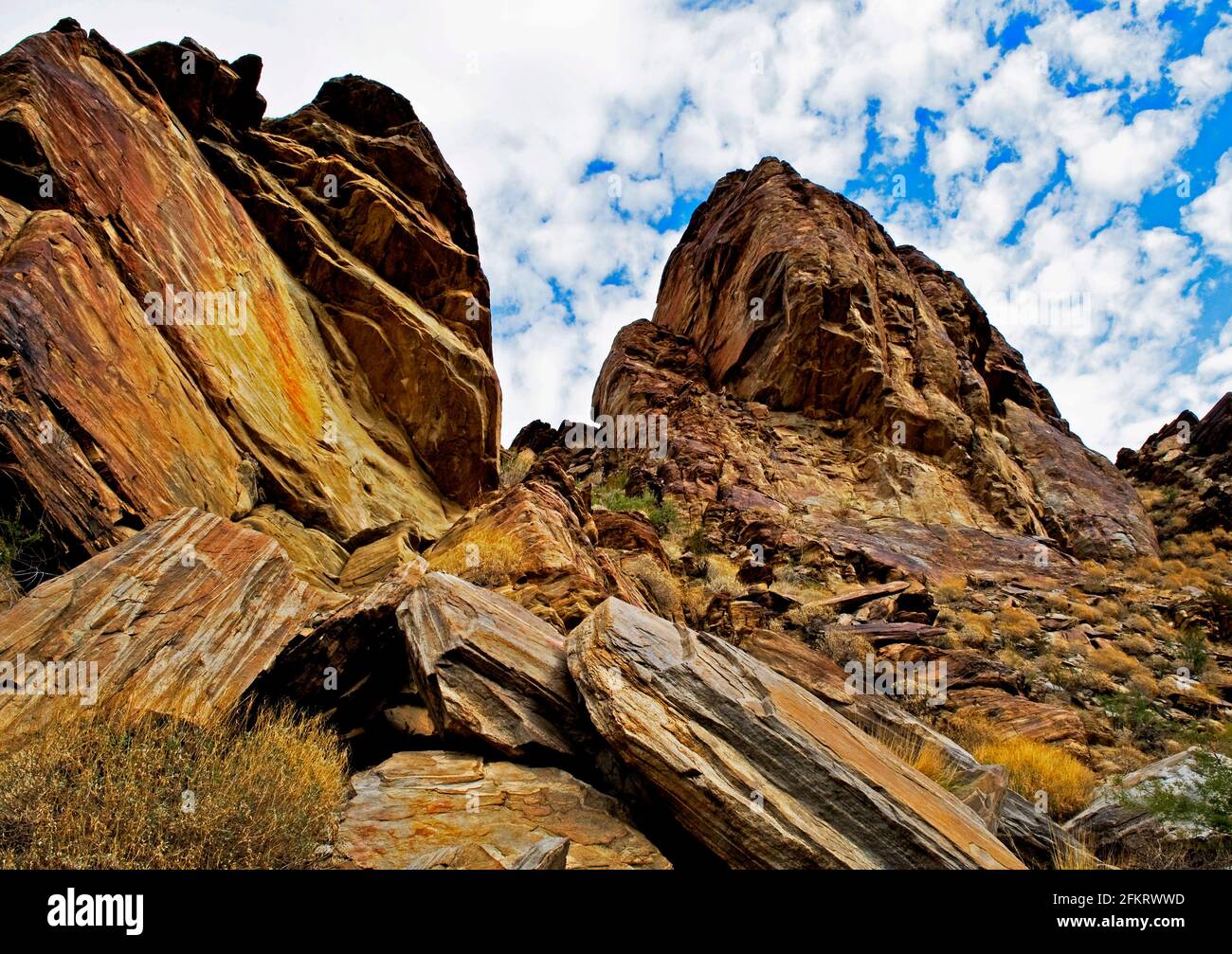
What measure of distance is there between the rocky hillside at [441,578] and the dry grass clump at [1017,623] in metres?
0.09

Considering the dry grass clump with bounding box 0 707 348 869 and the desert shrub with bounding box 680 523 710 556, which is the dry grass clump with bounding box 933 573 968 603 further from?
the dry grass clump with bounding box 0 707 348 869

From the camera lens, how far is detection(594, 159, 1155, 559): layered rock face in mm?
25984

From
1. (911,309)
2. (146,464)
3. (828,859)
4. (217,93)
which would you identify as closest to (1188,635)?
(828,859)

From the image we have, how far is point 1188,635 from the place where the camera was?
1515cm

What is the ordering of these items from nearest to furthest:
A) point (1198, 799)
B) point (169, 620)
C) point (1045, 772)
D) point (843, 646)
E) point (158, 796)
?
1. point (158, 796)
2. point (169, 620)
3. point (1198, 799)
4. point (1045, 772)
5. point (843, 646)

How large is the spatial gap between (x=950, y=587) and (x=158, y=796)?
18799mm

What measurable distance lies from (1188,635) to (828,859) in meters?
15.7

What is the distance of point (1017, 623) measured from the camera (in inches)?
625

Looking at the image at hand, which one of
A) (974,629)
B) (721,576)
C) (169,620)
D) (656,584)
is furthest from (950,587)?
(169,620)

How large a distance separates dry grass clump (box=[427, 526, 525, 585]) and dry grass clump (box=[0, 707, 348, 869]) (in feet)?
15.2

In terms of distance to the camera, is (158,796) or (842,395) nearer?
(158,796)

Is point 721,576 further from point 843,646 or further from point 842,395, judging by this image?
point 842,395

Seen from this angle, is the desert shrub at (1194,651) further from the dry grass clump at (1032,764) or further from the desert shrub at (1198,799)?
the desert shrub at (1198,799)
